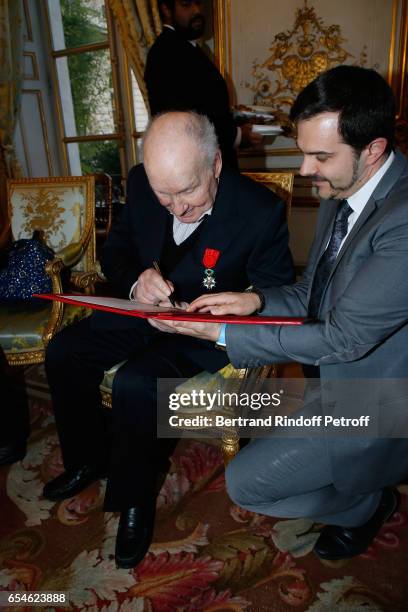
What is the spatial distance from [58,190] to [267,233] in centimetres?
134

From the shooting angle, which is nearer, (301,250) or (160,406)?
(160,406)

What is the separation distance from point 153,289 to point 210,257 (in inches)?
10.7

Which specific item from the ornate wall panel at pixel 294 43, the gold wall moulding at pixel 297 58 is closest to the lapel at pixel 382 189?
the ornate wall panel at pixel 294 43

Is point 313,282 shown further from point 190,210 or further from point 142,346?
point 142,346

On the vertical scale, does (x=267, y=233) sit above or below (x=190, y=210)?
below

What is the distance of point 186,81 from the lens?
2.15m

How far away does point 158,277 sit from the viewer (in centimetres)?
141

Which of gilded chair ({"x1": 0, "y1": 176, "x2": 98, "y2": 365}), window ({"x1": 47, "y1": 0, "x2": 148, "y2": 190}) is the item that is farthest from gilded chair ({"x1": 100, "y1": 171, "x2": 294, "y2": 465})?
window ({"x1": 47, "y1": 0, "x2": 148, "y2": 190})

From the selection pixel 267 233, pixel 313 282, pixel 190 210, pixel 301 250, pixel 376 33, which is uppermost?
pixel 376 33

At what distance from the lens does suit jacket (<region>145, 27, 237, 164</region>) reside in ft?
7.02

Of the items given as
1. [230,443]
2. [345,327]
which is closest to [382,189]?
[345,327]

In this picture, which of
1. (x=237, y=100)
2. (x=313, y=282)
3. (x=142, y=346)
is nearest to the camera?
(x=313, y=282)

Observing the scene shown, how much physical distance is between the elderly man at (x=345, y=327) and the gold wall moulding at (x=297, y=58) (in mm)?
2346

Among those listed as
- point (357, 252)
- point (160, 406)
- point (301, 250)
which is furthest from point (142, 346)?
point (301, 250)
